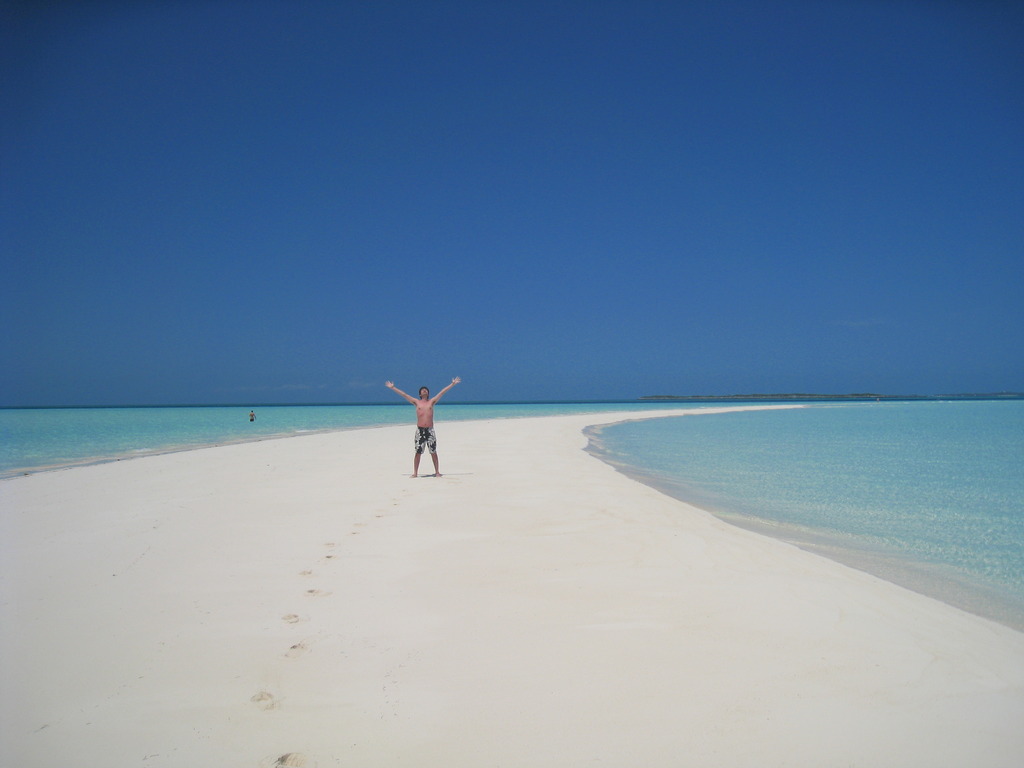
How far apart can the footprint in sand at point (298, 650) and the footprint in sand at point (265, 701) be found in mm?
438

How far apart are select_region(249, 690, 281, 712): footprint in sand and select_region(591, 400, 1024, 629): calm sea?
591cm

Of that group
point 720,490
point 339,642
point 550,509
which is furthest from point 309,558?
point 720,490

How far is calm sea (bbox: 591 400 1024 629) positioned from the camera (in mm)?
6035

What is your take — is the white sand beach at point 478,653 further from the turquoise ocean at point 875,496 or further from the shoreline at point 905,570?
the turquoise ocean at point 875,496

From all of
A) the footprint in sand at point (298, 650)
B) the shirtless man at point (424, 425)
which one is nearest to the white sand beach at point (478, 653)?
the footprint in sand at point (298, 650)

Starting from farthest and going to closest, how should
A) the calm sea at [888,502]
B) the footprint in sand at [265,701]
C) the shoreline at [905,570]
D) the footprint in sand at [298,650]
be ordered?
the calm sea at [888,502]
the shoreline at [905,570]
the footprint in sand at [298,650]
the footprint in sand at [265,701]

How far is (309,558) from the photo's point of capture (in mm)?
5750

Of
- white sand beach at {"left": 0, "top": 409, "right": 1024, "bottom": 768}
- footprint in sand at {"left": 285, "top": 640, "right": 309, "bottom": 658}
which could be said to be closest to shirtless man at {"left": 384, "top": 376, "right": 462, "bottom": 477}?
white sand beach at {"left": 0, "top": 409, "right": 1024, "bottom": 768}

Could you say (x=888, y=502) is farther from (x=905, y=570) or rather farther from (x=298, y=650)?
(x=298, y=650)

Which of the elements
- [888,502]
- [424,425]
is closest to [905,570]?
[888,502]

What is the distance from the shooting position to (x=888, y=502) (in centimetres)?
1005

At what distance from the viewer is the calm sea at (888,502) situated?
604cm

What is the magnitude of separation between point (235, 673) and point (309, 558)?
2.46 meters

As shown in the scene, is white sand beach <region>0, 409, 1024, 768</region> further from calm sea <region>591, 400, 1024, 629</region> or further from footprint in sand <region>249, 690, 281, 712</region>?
calm sea <region>591, 400, 1024, 629</region>
